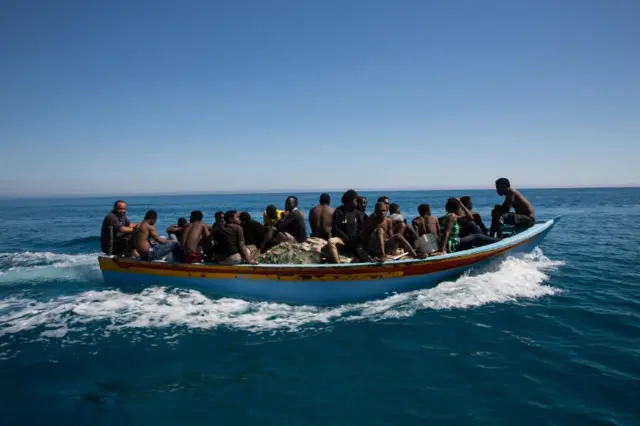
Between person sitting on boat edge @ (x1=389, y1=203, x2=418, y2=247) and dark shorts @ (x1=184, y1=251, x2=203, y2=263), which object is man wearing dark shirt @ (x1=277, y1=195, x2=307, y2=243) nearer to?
dark shorts @ (x1=184, y1=251, x2=203, y2=263)

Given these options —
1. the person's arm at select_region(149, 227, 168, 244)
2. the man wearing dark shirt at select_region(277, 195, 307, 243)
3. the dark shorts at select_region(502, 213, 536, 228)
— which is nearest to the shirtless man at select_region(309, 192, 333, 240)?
the man wearing dark shirt at select_region(277, 195, 307, 243)

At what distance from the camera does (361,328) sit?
7.27 meters

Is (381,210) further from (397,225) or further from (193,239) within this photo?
(193,239)

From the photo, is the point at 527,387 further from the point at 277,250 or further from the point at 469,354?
the point at 277,250

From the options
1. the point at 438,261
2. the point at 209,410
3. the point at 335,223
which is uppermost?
the point at 335,223

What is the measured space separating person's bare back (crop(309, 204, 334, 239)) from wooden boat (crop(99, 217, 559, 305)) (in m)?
1.72

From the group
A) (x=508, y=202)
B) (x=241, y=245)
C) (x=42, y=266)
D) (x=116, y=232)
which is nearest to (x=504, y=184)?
(x=508, y=202)

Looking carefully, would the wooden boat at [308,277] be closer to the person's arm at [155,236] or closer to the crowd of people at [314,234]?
the crowd of people at [314,234]

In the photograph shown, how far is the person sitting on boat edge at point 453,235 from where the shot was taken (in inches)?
366

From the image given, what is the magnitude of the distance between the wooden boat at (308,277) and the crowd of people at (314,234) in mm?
300

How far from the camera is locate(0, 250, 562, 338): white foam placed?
25.0ft

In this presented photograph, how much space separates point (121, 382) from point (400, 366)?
4.26 meters

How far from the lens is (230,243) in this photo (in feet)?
28.3

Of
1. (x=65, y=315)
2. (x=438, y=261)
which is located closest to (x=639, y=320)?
(x=438, y=261)
